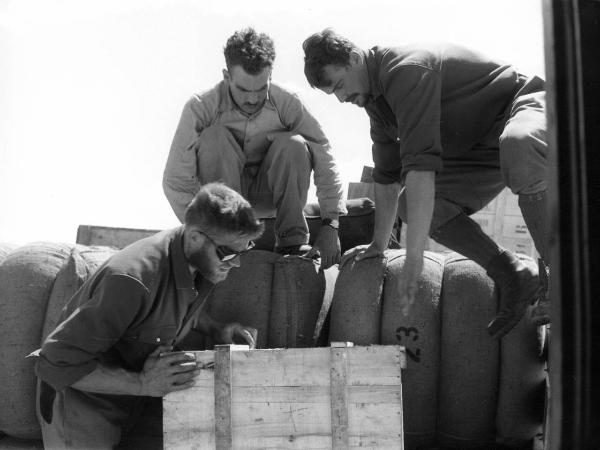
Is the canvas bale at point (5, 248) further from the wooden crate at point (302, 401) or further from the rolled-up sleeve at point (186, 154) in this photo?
the wooden crate at point (302, 401)

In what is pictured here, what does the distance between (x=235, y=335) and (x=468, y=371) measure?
3.10 feet

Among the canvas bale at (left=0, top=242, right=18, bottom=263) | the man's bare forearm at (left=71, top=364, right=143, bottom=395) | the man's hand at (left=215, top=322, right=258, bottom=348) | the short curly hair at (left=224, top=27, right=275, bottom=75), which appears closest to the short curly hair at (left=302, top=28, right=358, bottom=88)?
the short curly hair at (left=224, top=27, right=275, bottom=75)

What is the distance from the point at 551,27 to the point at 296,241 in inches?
88.1

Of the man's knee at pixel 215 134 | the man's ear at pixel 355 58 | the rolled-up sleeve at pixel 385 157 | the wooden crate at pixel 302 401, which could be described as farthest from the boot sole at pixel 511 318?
the man's knee at pixel 215 134

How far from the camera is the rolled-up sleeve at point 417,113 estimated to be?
2.97m

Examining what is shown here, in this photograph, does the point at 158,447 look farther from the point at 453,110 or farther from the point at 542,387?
the point at 453,110

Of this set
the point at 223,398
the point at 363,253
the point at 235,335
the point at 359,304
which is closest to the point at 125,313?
the point at 223,398

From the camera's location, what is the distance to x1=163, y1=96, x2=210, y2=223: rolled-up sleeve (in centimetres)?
385

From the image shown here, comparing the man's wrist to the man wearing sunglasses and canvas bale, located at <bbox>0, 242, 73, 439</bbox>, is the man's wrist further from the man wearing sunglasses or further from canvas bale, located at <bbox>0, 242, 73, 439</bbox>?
canvas bale, located at <bbox>0, 242, 73, 439</bbox>

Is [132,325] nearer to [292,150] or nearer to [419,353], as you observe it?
[419,353]

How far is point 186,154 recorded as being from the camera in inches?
151

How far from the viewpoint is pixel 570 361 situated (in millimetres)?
1551

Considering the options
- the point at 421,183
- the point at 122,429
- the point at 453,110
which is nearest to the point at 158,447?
the point at 122,429

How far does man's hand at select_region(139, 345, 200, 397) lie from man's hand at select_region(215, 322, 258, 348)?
1.40 feet
